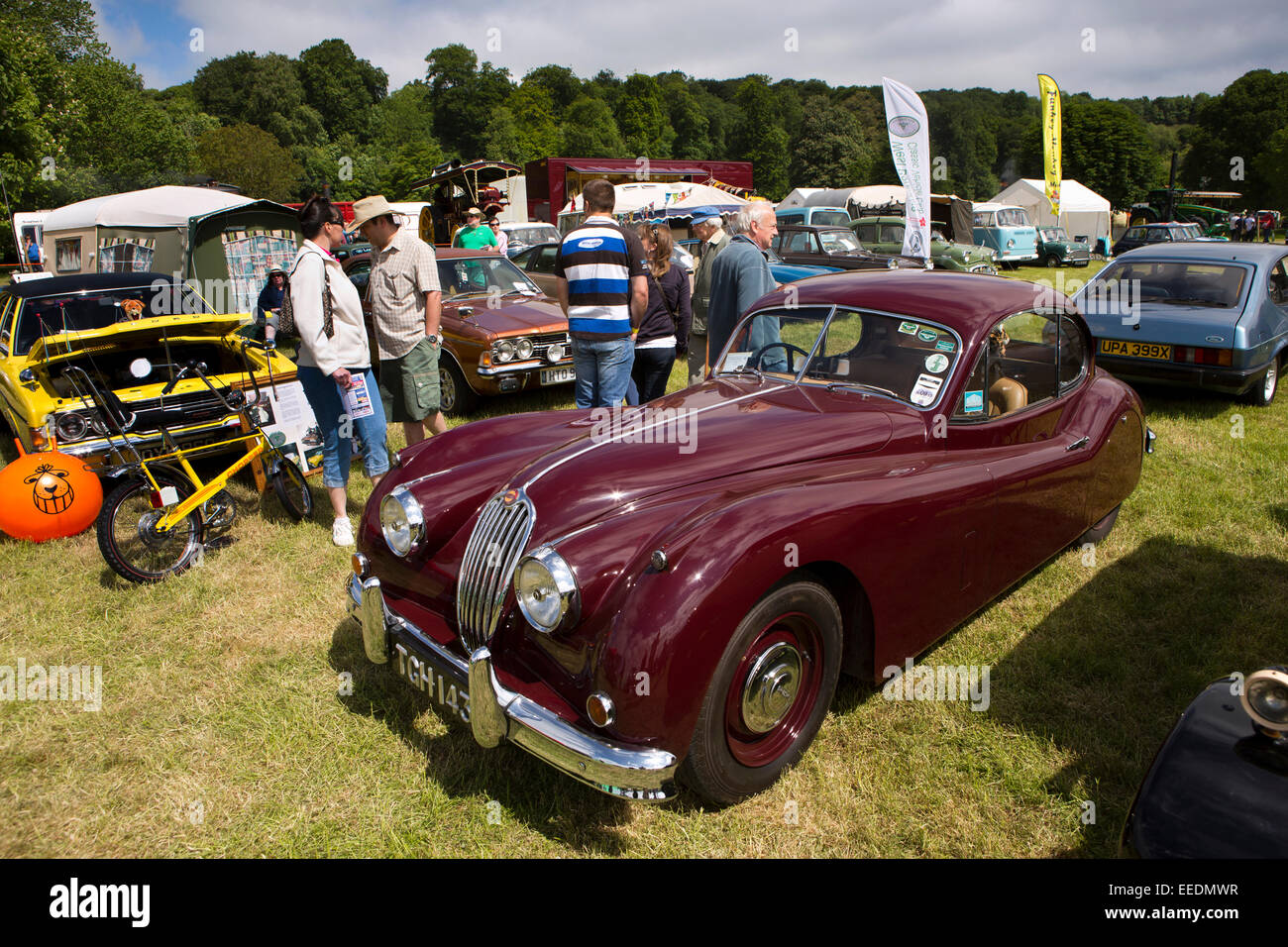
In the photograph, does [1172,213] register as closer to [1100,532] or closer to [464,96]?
[1100,532]

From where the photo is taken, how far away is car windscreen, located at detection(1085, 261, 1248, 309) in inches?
298

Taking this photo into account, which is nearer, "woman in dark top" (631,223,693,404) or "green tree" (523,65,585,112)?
"woman in dark top" (631,223,693,404)

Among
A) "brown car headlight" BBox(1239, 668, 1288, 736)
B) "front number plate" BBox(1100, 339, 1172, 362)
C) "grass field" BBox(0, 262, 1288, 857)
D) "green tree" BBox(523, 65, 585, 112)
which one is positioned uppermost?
"green tree" BBox(523, 65, 585, 112)

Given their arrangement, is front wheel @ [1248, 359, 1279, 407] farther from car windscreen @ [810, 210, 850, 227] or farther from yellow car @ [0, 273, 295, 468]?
car windscreen @ [810, 210, 850, 227]

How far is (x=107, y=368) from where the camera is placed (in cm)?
612

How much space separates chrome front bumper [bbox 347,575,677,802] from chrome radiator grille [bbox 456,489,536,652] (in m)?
0.14

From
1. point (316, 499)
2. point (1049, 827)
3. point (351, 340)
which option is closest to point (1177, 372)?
point (1049, 827)

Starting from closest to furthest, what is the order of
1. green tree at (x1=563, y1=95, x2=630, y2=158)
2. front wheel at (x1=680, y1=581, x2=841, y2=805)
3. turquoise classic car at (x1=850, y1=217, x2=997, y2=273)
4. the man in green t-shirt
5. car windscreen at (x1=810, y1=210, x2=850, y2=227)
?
front wheel at (x1=680, y1=581, x2=841, y2=805) < the man in green t-shirt < turquoise classic car at (x1=850, y1=217, x2=997, y2=273) < car windscreen at (x1=810, y1=210, x2=850, y2=227) < green tree at (x1=563, y1=95, x2=630, y2=158)

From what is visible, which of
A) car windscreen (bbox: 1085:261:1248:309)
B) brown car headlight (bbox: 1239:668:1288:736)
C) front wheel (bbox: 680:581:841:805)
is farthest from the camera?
car windscreen (bbox: 1085:261:1248:309)

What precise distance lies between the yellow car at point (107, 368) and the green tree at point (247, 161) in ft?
147

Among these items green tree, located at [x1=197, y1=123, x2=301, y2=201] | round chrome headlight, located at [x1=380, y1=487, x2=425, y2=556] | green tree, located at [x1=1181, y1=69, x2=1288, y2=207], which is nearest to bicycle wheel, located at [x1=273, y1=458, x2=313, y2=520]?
round chrome headlight, located at [x1=380, y1=487, x2=425, y2=556]

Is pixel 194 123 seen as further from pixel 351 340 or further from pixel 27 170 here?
pixel 351 340

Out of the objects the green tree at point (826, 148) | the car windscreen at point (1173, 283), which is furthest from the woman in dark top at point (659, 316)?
the green tree at point (826, 148)

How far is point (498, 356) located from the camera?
7.64 m
